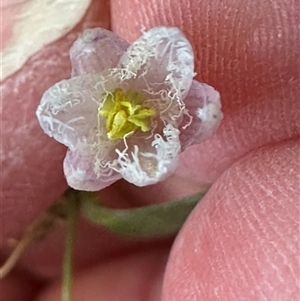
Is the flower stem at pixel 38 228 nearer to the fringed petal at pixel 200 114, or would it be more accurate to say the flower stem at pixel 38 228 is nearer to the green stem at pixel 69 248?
the green stem at pixel 69 248

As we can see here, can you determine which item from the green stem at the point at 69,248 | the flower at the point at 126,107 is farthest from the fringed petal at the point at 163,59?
the green stem at the point at 69,248

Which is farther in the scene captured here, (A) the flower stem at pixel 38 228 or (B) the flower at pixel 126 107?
(A) the flower stem at pixel 38 228

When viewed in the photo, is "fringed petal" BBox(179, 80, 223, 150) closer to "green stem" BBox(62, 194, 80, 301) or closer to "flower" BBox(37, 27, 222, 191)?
"flower" BBox(37, 27, 222, 191)

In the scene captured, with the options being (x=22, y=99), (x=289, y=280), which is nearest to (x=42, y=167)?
(x=22, y=99)

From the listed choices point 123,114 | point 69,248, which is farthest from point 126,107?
point 69,248

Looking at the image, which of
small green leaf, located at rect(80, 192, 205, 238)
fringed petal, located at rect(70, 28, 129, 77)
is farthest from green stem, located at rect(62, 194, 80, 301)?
fringed petal, located at rect(70, 28, 129, 77)

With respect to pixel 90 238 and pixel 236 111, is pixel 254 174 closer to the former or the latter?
pixel 236 111
